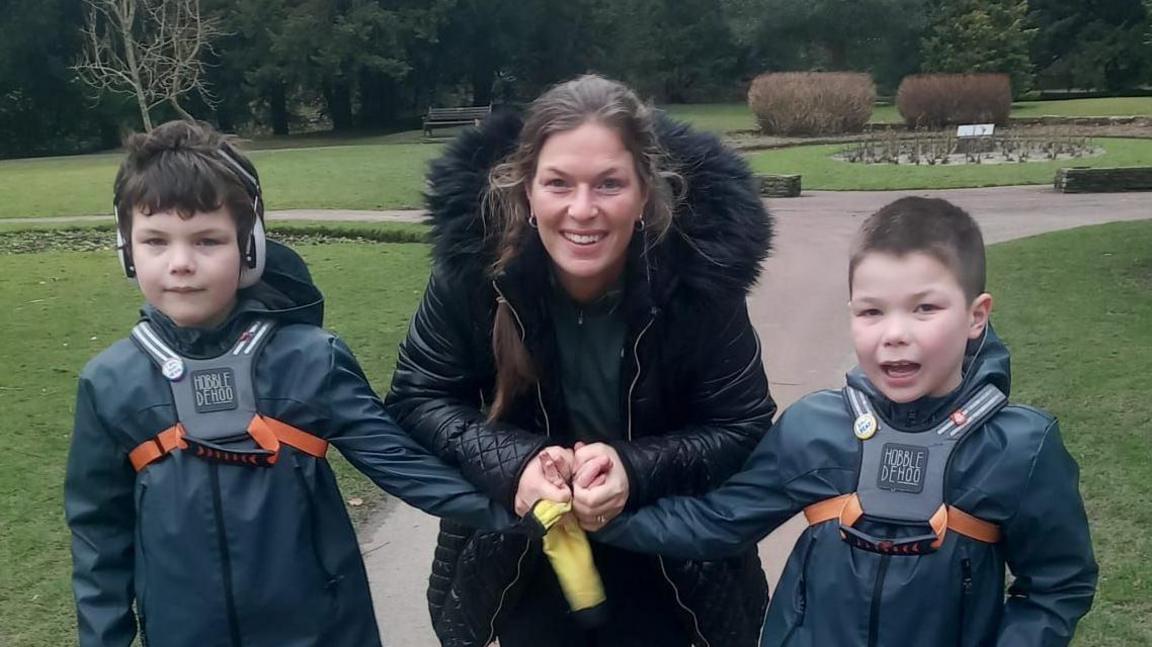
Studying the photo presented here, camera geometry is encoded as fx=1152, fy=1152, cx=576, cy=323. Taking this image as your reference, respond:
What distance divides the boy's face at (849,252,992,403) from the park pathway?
0.99 m

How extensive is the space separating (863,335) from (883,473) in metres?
0.26

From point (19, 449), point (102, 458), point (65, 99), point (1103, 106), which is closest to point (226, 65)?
point (65, 99)

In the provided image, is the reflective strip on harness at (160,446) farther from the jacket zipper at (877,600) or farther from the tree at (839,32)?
the tree at (839,32)

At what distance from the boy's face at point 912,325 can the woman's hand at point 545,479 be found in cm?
65

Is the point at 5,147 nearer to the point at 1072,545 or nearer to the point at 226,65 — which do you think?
the point at 226,65

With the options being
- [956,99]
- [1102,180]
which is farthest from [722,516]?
[956,99]

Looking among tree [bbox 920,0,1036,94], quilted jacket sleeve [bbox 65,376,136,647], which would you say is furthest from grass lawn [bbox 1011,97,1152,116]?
quilted jacket sleeve [bbox 65,376,136,647]

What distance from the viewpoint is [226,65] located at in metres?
37.8

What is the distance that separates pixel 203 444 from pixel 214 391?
0.36 feet

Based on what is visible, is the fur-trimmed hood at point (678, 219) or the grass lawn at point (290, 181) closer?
the fur-trimmed hood at point (678, 219)

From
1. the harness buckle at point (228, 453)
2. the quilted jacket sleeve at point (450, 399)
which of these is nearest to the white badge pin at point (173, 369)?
the harness buckle at point (228, 453)

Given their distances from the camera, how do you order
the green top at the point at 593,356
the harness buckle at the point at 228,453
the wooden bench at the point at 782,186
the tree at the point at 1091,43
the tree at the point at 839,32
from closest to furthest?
the harness buckle at the point at 228,453
the green top at the point at 593,356
the wooden bench at the point at 782,186
the tree at the point at 1091,43
the tree at the point at 839,32

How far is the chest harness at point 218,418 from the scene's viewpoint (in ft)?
7.54

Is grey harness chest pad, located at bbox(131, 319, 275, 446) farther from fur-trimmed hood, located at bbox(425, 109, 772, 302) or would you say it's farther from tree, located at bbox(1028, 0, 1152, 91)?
tree, located at bbox(1028, 0, 1152, 91)
